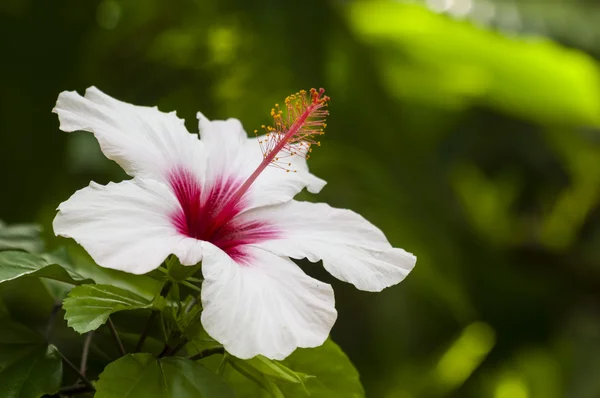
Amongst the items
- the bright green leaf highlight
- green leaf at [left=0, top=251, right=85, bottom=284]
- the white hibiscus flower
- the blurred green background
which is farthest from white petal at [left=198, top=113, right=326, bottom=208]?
the bright green leaf highlight

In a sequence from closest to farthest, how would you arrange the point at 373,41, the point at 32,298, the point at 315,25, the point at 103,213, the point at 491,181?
the point at 103,213 < the point at 32,298 < the point at 315,25 < the point at 373,41 < the point at 491,181

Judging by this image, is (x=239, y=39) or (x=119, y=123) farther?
(x=239, y=39)

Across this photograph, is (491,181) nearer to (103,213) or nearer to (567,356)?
(567,356)

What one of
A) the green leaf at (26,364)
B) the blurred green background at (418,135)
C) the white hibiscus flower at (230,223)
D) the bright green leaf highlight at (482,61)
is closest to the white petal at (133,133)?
the white hibiscus flower at (230,223)

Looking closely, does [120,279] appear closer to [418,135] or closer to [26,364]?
[26,364]

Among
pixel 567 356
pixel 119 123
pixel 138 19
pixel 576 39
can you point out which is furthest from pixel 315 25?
pixel 567 356

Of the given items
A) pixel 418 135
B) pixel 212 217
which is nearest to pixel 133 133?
pixel 212 217
